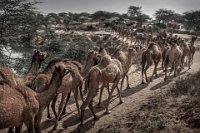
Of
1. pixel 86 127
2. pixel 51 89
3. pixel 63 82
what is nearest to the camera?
pixel 51 89

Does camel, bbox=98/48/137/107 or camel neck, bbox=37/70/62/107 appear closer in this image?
camel neck, bbox=37/70/62/107

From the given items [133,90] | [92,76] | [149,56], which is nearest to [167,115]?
[92,76]

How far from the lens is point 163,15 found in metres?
76.9

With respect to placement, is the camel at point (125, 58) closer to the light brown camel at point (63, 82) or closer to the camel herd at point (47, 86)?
the camel herd at point (47, 86)

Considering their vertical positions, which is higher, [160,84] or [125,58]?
[125,58]

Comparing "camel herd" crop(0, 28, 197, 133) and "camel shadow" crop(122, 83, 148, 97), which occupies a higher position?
"camel herd" crop(0, 28, 197, 133)

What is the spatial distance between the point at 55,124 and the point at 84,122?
90 cm

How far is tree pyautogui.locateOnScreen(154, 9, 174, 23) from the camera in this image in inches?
3027

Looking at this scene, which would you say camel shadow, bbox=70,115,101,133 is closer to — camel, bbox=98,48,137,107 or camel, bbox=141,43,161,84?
camel, bbox=98,48,137,107

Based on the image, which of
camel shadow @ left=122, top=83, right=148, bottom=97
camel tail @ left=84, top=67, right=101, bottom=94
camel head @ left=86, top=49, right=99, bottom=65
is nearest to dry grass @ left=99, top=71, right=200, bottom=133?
camel tail @ left=84, top=67, right=101, bottom=94

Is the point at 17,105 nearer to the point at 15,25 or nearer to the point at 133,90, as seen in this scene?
the point at 133,90

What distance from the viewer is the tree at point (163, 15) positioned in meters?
76.9

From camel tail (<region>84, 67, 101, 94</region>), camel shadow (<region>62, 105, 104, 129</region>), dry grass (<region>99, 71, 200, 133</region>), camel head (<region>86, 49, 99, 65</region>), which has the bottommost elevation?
camel shadow (<region>62, 105, 104, 129</region>)

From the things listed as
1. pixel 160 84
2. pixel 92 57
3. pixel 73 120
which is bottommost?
pixel 73 120
